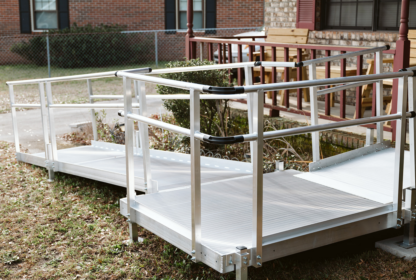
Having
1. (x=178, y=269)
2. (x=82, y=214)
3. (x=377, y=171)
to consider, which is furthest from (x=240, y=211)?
(x=82, y=214)

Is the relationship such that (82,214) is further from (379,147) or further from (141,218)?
(379,147)

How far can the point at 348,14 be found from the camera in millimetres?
8703

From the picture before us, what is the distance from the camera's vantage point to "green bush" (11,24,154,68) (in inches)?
765

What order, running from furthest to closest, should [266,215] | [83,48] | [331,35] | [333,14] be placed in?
1. [83,48]
2. [333,14]
3. [331,35]
4. [266,215]

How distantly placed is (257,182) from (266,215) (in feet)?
2.14

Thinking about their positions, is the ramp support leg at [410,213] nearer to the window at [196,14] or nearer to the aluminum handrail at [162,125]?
the aluminum handrail at [162,125]

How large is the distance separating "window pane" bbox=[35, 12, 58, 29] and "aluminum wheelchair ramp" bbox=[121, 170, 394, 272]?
18.1 meters

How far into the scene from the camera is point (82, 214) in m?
5.12

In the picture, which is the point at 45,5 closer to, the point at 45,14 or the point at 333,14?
the point at 45,14

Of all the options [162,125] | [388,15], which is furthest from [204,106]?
[162,125]

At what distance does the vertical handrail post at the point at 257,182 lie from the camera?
121 inches

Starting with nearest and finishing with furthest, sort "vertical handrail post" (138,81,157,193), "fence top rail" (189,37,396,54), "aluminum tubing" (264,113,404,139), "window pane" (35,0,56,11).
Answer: "aluminum tubing" (264,113,404,139) → "vertical handrail post" (138,81,157,193) → "fence top rail" (189,37,396,54) → "window pane" (35,0,56,11)

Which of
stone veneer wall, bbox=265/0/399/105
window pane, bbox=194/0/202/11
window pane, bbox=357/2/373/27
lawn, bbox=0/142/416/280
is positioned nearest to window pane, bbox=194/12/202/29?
window pane, bbox=194/0/202/11

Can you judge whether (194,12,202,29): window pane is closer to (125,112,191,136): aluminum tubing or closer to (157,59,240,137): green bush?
(157,59,240,137): green bush
